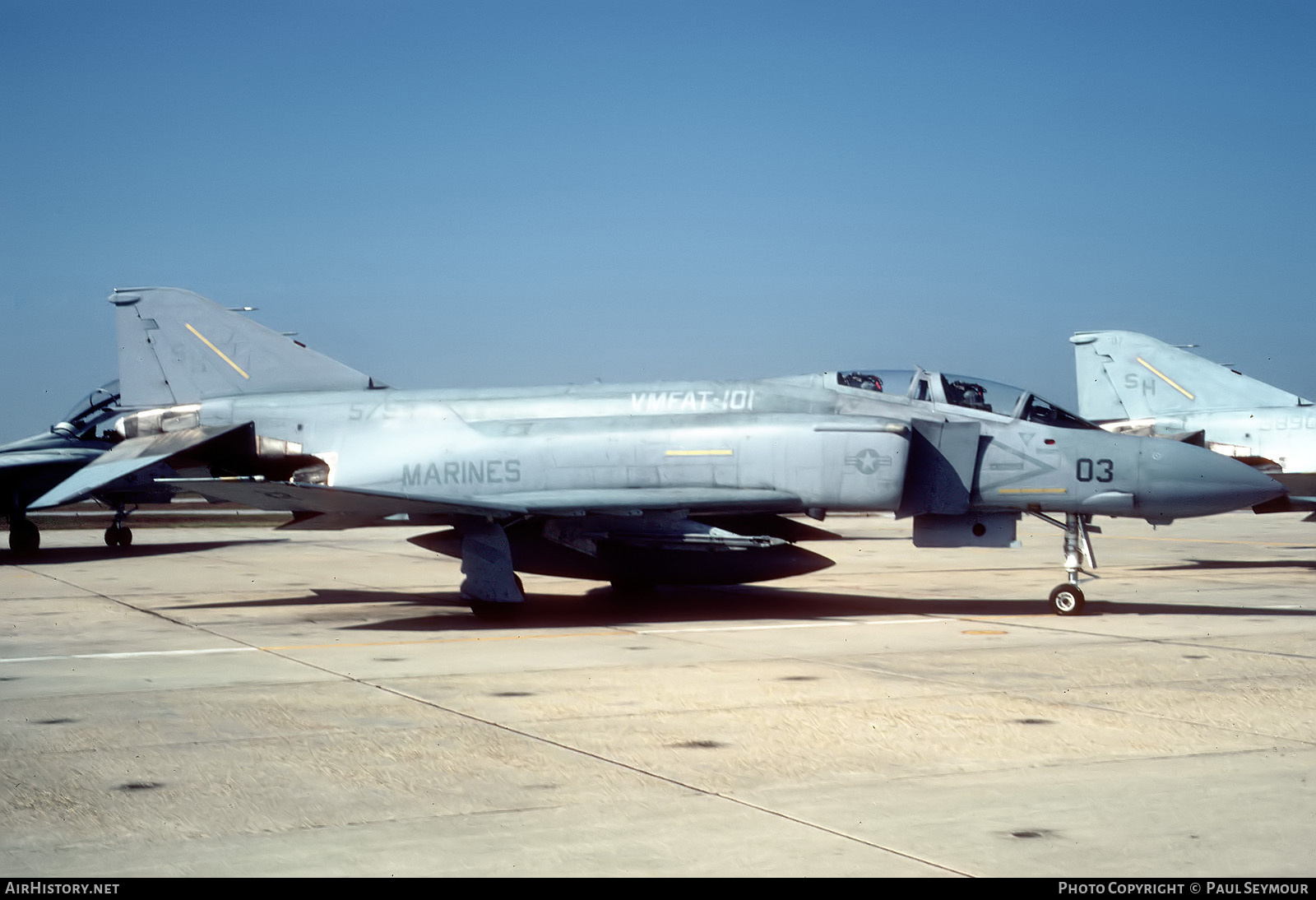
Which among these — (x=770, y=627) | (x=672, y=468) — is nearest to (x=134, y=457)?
(x=672, y=468)

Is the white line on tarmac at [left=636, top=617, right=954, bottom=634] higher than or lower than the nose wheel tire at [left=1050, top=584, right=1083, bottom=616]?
lower

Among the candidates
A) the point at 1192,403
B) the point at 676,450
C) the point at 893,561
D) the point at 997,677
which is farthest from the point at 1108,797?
the point at 1192,403

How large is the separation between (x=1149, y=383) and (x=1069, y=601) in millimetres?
11666

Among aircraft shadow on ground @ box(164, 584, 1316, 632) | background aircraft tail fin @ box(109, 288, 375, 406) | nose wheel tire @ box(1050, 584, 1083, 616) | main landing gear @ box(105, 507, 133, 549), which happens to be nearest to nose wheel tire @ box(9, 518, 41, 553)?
main landing gear @ box(105, 507, 133, 549)

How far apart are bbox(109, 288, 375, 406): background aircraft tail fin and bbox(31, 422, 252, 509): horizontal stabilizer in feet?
2.38

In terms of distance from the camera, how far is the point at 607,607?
14.1 metres

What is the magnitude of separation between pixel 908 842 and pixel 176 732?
443 centimetres

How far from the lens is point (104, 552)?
2445 cm

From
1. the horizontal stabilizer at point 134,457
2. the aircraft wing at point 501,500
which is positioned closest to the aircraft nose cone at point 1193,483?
the aircraft wing at point 501,500

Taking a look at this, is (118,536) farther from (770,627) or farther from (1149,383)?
(1149,383)

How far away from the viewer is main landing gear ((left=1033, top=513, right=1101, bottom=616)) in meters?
12.5

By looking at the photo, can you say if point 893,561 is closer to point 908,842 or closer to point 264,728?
point 264,728

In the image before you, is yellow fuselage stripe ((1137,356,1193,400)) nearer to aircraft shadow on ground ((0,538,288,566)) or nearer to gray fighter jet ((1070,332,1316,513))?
gray fighter jet ((1070,332,1316,513))

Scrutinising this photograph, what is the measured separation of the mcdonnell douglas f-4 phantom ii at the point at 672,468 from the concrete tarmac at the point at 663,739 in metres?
0.79
